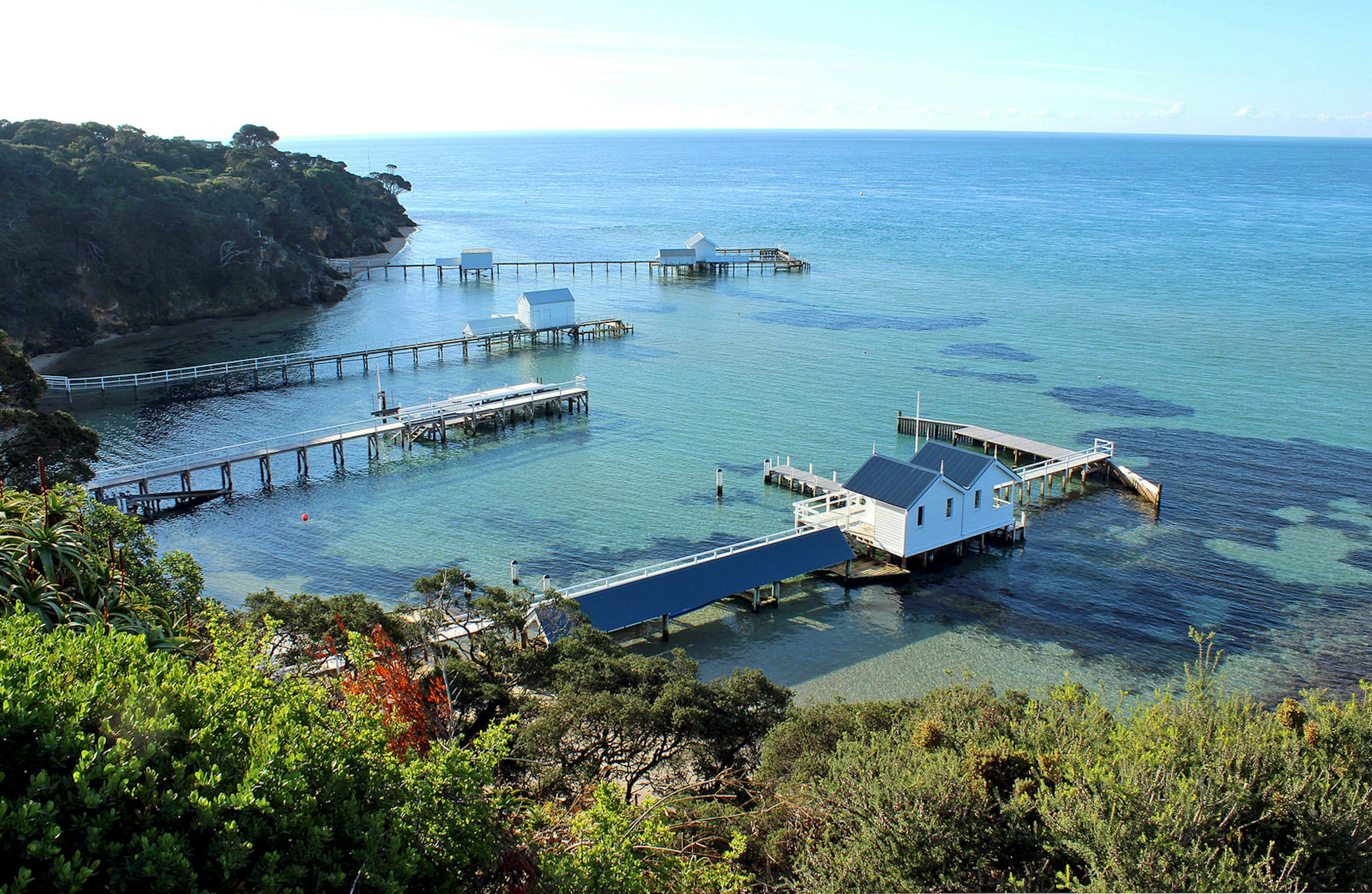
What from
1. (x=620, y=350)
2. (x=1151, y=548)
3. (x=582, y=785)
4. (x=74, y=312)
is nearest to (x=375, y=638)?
(x=582, y=785)

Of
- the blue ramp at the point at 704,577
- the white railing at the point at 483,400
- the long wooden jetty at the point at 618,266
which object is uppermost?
the long wooden jetty at the point at 618,266

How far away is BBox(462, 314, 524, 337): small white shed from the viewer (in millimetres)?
72312

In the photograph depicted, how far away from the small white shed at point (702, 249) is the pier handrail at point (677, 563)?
242ft

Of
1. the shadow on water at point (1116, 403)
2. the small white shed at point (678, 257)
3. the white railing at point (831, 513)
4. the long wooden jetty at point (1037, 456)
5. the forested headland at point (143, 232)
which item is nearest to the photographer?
the white railing at point (831, 513)

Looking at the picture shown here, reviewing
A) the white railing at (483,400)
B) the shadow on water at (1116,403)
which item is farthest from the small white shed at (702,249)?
the shadow on water at (1116,403)

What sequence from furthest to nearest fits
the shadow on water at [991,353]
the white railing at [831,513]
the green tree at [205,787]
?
1. the shadow on water at [991,353]
2. the white railing at [831,513]
3. the green tree at [205,787]

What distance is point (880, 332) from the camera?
247 ft

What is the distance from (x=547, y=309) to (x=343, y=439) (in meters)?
29.9

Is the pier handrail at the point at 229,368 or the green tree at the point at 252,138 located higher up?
the green tree at the point at 252,138

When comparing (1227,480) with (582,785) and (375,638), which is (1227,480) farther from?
(375,638)

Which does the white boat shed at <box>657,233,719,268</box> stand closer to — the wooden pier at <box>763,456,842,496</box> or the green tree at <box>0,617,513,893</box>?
the wooden pier at <box>763,456,842,496</box>

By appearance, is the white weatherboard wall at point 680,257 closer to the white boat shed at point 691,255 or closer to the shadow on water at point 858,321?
the white boat shed at point 691,255

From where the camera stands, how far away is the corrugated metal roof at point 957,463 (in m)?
36.7

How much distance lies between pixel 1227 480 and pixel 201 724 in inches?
1845
